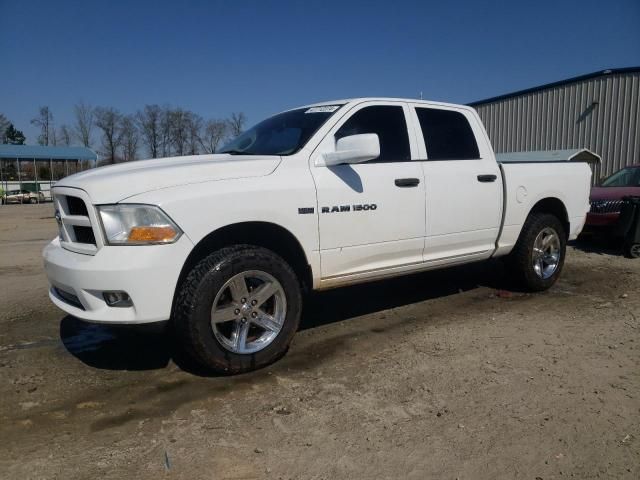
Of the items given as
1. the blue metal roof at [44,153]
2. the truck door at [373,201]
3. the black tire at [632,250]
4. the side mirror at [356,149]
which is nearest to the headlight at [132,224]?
the truck door at [373,201]

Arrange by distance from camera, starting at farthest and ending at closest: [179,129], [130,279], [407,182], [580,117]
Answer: [179,129]
[580,117]
[407,182]
[130,279]

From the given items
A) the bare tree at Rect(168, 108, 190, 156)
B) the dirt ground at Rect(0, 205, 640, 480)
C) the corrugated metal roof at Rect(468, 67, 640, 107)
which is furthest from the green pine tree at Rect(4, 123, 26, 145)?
the dirt ground at Rect(0, 205, 640, 480)

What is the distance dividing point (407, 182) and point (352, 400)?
1.94m

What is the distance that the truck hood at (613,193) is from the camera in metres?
8.58

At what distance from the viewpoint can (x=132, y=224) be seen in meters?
3.03

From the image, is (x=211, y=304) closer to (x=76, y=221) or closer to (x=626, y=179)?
(x=76, y=221)

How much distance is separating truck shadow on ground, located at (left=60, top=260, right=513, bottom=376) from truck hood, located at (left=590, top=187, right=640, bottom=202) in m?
3.01

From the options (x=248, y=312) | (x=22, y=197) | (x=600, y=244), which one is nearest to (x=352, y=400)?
(x=248, y=312)

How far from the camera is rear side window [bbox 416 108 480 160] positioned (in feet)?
15.1

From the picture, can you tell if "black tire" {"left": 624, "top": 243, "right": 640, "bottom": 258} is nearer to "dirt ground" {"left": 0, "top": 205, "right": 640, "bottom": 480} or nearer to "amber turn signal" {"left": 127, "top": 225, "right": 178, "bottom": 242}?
"dirt ground" {"left": 0, "top": 205, "right": 640, "bottom": 480}

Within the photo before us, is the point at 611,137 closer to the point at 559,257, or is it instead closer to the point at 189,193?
the point at 559,257

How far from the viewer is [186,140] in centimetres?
6122

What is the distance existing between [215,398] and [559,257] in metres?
4.40

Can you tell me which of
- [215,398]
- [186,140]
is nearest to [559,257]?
[215,398]
